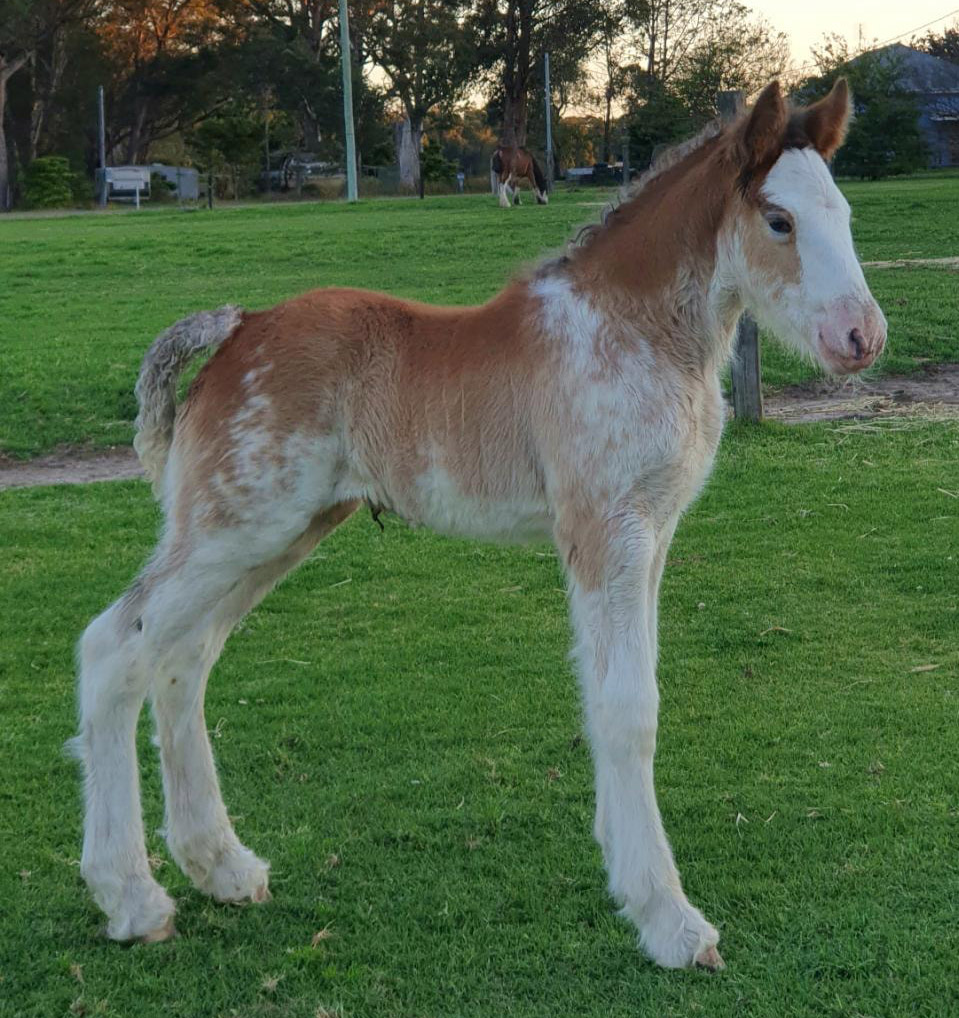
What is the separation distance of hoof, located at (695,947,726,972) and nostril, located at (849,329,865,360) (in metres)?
1.76

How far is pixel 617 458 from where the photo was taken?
12.6ft

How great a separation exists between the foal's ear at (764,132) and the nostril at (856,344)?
1.89 ft

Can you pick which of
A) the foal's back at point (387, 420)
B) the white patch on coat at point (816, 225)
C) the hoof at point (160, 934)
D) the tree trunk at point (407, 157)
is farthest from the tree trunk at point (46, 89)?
the white patch on coat at point (816, 225)

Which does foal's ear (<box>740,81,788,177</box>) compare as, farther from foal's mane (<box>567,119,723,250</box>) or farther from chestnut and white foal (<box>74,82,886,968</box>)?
foal's mane (<box>567,119,723,250</box>)

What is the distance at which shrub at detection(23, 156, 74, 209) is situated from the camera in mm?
45844

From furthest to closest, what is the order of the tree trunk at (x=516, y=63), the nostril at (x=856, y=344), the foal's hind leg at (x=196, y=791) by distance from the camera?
1. the tree trunk at (x=516, y=63)
2. the foal's hind leg at (x=196, y=791)
3. the nostril at (x=856, y=344)

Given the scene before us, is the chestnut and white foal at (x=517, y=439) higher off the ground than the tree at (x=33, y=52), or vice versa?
the tree at (x=33, y=52)

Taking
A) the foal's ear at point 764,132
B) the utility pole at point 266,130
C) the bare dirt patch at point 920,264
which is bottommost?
the bare dirt patch at point 920,264

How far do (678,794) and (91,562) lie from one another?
4327 mm

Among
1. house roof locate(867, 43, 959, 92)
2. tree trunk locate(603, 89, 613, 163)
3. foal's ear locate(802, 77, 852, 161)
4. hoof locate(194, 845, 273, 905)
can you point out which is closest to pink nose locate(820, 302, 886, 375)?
foal's ear locate(802, 77, 852, 161)

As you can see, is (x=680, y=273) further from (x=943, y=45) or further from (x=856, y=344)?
(x=943, y=45)

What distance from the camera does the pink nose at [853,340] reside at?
361 cm

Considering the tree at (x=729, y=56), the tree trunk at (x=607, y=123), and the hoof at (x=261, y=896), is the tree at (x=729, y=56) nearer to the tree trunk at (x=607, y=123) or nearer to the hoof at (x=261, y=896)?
the tree trunk at (x=607, y=123)

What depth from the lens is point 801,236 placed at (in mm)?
3709
